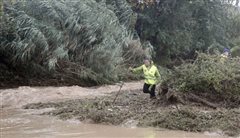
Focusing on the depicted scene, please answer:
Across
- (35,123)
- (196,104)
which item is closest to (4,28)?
(35,123)

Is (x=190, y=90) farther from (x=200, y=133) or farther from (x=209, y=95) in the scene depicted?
(x=200, y=133)

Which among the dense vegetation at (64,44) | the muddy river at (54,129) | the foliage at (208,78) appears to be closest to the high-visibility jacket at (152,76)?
the foliage at (208,78)

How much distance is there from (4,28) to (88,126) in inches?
407

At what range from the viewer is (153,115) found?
38.1 ft

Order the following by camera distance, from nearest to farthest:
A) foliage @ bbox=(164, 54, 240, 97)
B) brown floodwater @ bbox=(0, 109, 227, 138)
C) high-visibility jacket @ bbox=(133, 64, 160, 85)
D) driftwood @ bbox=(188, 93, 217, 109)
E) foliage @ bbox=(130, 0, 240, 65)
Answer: brown floodwater @ bbox=(0, 109, 227, 138) < driftwood @ bbox=(188, 93, 217, 109) < foliage @ bbox=(164, 54, 240, 97) < high-visibility jacket @ bbox=(133, 64, 160, 85) < foliage @ bbox=(130, 0, 240, 65)

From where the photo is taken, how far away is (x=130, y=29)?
1109 inches

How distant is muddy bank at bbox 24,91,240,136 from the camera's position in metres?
10.5

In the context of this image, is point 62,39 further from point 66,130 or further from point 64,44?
point 66,130

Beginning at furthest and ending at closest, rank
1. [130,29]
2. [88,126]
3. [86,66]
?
[130,29] < [86,66] < [88,126]

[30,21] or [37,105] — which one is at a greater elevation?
[30,21]

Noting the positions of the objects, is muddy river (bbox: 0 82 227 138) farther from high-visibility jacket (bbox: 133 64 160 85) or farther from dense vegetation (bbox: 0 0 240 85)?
dense vegetation (bbox: 0 0 240 85)

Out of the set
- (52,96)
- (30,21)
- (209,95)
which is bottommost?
(52,96)

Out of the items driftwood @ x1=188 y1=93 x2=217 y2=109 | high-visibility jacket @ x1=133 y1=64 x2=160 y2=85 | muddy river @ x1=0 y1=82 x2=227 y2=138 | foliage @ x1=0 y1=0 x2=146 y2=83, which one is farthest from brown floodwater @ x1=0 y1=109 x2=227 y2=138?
foliage @ x1=0 y1=0 x2=146 y2=83

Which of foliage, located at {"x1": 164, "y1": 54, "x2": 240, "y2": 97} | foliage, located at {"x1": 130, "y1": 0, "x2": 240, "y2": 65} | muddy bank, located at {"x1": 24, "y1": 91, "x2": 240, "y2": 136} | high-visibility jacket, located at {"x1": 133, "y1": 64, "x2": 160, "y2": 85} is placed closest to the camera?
muddy bank, located at {"x1": 24, "y1": 91, "x2": 240, "y2": 136}
